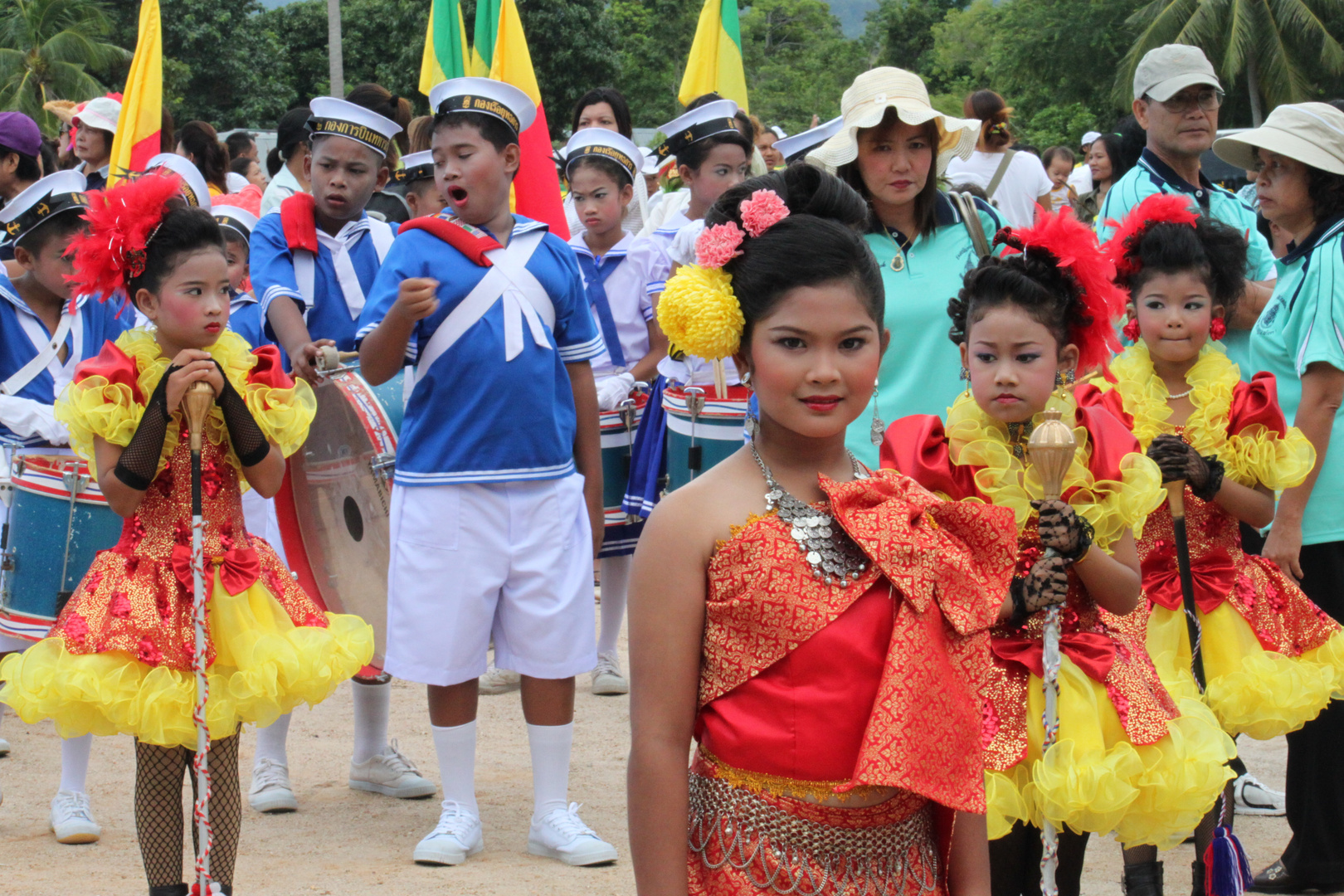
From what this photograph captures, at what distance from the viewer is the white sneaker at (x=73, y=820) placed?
5.03 metres

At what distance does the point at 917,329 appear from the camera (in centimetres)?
423

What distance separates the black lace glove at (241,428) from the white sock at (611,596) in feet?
10.5

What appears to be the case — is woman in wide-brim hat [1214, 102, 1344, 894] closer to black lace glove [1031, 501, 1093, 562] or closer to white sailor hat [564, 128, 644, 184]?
black lace glove [1031, 501, 1093, 562]

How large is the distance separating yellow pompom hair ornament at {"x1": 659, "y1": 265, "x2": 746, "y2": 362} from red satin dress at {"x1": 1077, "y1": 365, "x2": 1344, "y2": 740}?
72.6 inches

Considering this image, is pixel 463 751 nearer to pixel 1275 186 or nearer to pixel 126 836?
pixel 126 836

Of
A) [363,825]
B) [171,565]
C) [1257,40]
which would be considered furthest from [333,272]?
[1257,40]

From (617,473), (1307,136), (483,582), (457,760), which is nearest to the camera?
(1307,136)

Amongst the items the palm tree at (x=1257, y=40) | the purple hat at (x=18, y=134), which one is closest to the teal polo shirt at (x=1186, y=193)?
the purple hat at (x=18, y=134)

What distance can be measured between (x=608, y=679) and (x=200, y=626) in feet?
11.5

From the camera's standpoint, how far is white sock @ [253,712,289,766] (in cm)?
547

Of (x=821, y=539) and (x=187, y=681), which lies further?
(x=187, y=681)

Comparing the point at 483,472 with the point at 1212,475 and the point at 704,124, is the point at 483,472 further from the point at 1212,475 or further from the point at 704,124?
the point at 704,124

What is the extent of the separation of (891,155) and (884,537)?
215 cm

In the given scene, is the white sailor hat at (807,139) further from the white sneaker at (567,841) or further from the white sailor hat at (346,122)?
the white sneaker at (567,841)
